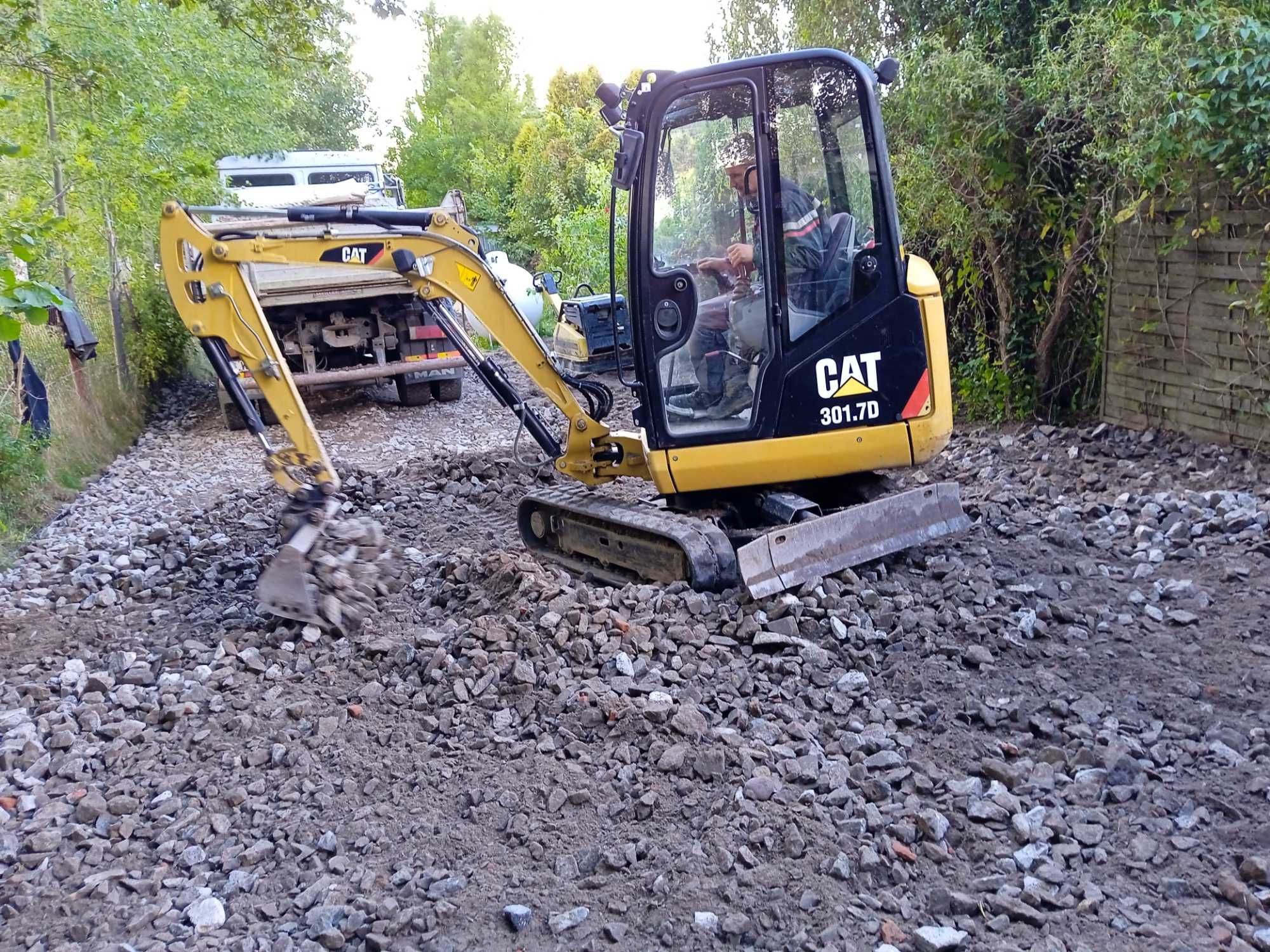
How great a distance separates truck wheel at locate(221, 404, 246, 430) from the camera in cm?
1052

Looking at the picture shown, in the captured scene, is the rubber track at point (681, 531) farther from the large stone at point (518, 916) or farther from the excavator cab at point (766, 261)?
the large stone at point (518, 916)

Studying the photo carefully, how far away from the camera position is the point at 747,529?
527 centimetres

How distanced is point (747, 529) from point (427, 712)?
1.86 meters

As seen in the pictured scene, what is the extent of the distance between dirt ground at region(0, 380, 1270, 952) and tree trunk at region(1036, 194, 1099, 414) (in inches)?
88.7

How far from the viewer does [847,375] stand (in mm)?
4934

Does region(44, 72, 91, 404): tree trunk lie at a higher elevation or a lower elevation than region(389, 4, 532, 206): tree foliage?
lower

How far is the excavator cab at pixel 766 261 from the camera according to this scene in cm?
476

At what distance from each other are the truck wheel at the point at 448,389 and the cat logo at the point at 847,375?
698 cm

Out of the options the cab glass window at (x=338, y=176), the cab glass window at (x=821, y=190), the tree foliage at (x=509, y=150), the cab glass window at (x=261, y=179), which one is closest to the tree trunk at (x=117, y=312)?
the cab glass window at (x=261, y=179)

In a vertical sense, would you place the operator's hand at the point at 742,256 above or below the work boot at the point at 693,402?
above

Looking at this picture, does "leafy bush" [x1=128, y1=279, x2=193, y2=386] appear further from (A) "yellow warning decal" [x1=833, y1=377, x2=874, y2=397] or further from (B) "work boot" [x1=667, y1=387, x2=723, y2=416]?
(A) "yellow warning decal" [x1=833, y1=377, x2=874, y2=397]

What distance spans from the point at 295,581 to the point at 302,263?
152 cm

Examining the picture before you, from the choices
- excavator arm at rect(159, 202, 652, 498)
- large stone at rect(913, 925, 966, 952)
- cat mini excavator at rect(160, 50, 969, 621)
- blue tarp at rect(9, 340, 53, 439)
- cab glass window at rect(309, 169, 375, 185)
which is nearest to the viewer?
large stone at rect(913, 925, 966, 952)

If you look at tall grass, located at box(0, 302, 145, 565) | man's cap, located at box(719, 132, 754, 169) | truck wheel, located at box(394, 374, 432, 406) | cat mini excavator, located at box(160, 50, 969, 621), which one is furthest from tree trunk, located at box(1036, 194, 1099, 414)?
tall grass, located at box(0, 302, 145, 565)
